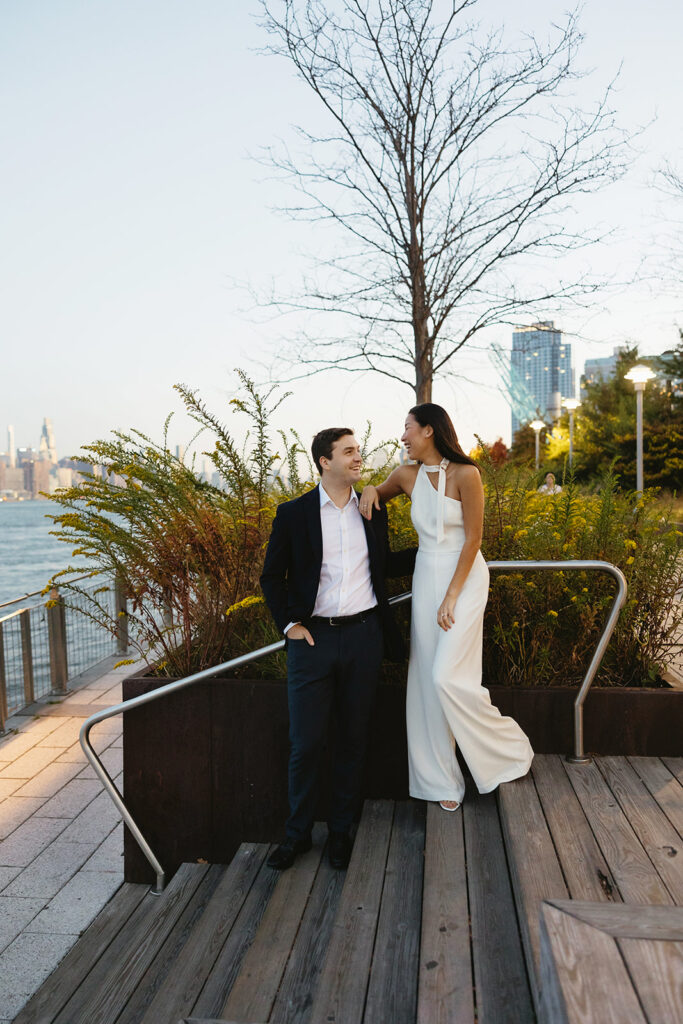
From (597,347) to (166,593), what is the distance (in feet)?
27.5

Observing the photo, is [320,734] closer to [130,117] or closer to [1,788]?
[1,788]

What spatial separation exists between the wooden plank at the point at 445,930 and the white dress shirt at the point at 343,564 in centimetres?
92

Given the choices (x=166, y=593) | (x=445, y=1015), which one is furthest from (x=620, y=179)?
(x=445, y=1015)

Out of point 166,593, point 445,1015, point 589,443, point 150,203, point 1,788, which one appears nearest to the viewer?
point 445,1015

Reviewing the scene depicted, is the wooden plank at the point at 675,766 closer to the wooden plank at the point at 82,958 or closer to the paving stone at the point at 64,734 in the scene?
the wooden plank at the point at 82,958

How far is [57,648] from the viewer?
714 centimetres

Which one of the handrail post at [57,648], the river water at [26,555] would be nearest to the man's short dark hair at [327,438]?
the handrail post at [57,648]

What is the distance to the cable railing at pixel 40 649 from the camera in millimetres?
6117

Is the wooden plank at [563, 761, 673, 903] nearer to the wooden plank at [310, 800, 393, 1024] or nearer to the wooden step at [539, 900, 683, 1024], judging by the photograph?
the wooden step at [539, 900, 683, 1024]

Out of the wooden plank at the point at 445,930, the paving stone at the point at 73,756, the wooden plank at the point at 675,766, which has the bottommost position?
the paving stone at the point at 73,756

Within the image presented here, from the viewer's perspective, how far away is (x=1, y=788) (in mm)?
4910

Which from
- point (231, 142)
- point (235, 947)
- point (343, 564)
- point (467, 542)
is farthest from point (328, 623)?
point (231, 142)

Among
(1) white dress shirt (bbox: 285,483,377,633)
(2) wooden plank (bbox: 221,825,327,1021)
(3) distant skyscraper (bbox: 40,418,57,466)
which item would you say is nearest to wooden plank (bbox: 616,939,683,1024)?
(2) wooden plank (bbox: 221,825,327,1021)

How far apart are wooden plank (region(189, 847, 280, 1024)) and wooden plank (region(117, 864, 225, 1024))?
101 mm
